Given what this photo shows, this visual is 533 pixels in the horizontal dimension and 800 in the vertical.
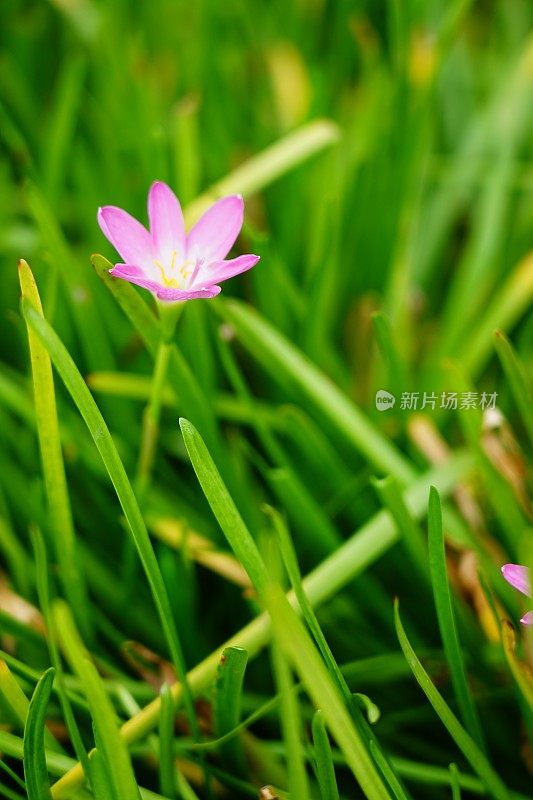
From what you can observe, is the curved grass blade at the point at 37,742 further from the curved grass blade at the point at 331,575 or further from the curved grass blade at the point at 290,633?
the curved grass blade at the point at 290,633

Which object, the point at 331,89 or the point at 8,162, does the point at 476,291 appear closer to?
the point at 331,89

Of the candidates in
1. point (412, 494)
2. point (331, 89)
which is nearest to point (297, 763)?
point (412, 494)

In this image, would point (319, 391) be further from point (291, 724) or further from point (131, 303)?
point (291, 724)

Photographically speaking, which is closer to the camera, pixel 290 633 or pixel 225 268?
pixel 290 633

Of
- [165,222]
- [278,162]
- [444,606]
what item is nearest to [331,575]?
[444,606]

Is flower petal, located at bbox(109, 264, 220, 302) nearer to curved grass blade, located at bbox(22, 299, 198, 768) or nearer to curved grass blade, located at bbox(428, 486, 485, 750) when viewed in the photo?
curved grass blade, located at bbox(22, 299, 198, 768)

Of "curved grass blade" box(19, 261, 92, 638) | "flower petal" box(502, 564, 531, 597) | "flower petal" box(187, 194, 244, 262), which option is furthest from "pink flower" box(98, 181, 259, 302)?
"flower petal" box(502, 564, 531, 597)
